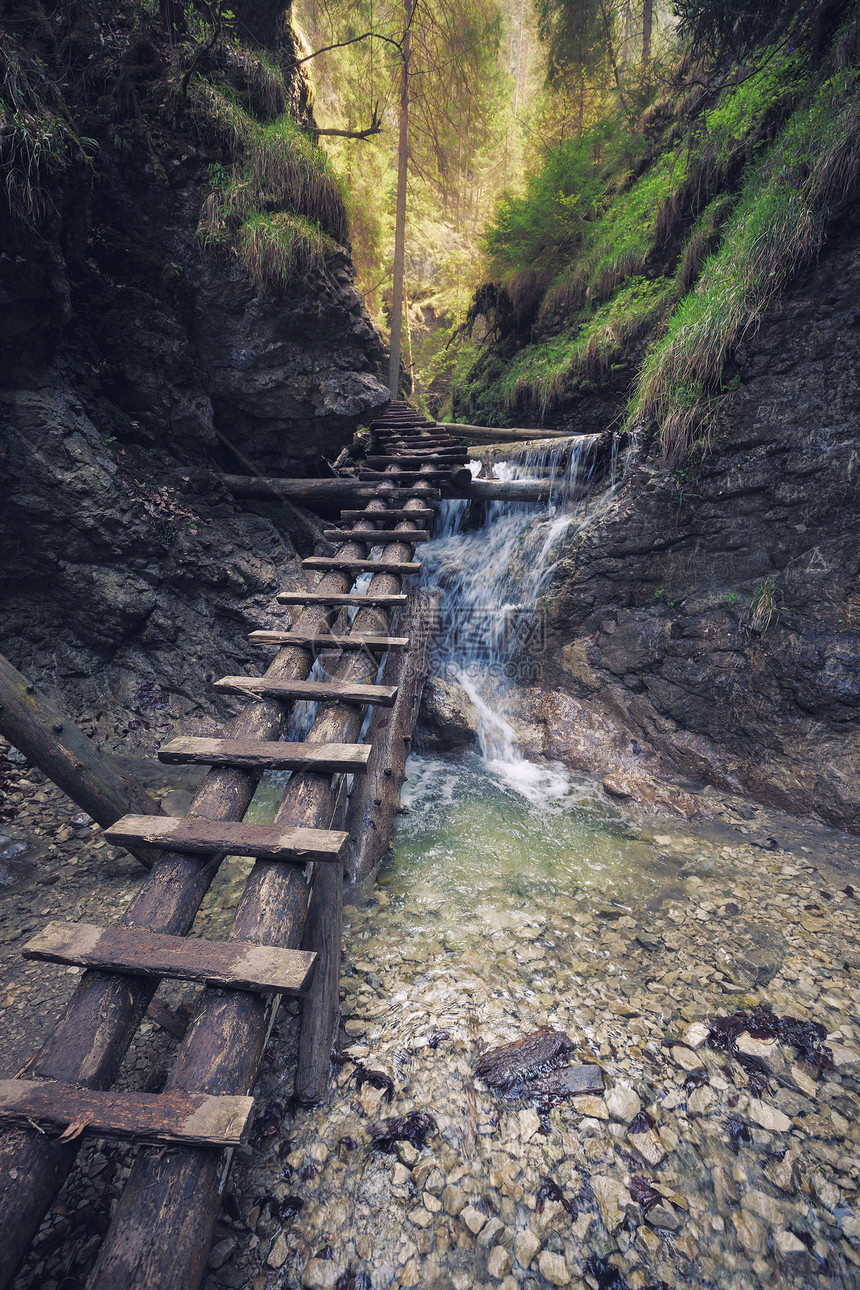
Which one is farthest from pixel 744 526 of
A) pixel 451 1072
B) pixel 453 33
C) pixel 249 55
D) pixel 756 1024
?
pixel 453 33

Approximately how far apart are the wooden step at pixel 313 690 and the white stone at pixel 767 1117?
2189mm

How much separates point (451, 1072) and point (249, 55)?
9.57m

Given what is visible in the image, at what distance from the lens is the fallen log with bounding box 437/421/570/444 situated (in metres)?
7.74

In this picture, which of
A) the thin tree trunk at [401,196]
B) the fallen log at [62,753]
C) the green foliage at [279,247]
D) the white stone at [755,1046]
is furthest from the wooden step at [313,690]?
the thin tree trunk at [401,196]

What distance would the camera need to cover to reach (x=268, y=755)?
237 centimetres

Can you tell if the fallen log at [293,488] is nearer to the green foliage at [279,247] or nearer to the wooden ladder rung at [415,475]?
the wooden ladder rung at [415,475]

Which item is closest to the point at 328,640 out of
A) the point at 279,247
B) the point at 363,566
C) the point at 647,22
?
the point at 363,566

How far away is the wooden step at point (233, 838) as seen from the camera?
1957 mm

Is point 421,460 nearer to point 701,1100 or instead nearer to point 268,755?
point 268,755

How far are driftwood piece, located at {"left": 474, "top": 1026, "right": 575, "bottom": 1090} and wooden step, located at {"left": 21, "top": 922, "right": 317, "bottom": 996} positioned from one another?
3.03ft

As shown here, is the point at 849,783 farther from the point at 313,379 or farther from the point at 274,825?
the point at 313,379

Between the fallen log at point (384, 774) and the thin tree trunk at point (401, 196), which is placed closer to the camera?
the fallen log at point (384, 774)

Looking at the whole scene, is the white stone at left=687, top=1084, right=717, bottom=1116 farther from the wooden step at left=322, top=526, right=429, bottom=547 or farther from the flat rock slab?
the wooden step at left=322, top=526, right=429, bottom=547

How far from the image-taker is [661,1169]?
162 cm
